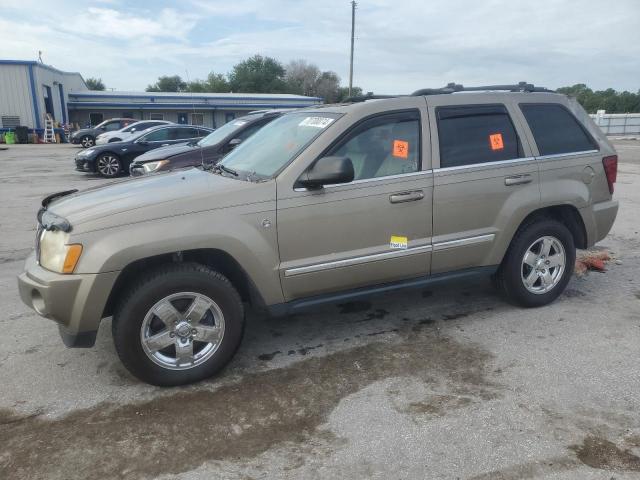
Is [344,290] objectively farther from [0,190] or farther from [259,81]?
[259,81]

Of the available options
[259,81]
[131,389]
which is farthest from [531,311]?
[259,81]

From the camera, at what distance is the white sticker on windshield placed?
12.6ft

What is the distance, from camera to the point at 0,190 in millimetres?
12047

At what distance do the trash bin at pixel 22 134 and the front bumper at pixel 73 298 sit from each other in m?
34.1

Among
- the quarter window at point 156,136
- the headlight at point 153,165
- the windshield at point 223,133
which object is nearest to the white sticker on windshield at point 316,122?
the windshield at point 223,133

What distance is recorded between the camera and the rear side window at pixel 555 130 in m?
4.46

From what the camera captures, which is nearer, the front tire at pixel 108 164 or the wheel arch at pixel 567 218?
the wheel arch at pixel 567 218

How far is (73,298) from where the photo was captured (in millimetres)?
3072

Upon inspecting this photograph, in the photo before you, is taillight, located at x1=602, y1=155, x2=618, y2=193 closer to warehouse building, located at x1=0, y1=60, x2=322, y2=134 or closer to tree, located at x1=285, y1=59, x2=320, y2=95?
warehouse building, located at x1=0, y1=60, x2=322, y2=134

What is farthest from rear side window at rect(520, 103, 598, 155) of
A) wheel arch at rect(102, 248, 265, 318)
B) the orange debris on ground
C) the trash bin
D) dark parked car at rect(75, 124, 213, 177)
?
the trash bin

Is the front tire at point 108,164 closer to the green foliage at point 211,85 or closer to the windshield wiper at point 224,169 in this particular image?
the windshield wiper at point 224,169

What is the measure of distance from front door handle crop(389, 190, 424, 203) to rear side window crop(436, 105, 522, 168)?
0.34m

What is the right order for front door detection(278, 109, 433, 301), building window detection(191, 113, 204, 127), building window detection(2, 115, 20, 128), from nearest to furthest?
front door detection(278, 109, 433, 301) < building window detection(2, 115, 20, 128) < building window detection(191, 113, 204, 127)

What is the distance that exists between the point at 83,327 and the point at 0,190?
35.6ft
